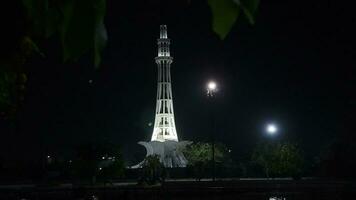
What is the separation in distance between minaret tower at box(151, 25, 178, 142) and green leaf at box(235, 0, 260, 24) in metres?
109

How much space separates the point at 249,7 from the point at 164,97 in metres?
109

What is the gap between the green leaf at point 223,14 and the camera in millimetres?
1806

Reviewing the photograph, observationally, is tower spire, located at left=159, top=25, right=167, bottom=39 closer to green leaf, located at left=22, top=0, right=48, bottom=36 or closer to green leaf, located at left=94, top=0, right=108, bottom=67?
green leaf, located at left=22, top=0, right=48, bottom=36

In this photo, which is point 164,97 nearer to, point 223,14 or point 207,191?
point 207,191

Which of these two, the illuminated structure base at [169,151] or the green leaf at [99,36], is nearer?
the green leaf at [99,36]

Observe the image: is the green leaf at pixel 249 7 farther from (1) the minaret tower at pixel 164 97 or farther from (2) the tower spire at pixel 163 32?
(2) the tower spire at pixel 163 32

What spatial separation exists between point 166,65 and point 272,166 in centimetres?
4013

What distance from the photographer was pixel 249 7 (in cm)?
183

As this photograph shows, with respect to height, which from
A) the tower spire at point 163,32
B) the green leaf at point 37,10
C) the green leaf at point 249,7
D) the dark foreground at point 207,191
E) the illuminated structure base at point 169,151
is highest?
the tower spire at point 163,32

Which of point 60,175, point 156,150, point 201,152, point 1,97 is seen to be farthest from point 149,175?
point 1,97

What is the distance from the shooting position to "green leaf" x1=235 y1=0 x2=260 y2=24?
1.80 metres

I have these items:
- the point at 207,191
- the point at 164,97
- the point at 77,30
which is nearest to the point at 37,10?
the point at 77,30

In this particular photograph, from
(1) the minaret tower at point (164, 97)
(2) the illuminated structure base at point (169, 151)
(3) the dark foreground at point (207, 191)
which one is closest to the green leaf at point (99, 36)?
(3) the dark foreground at point (207, 191)

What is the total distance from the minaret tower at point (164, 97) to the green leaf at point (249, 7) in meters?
109
